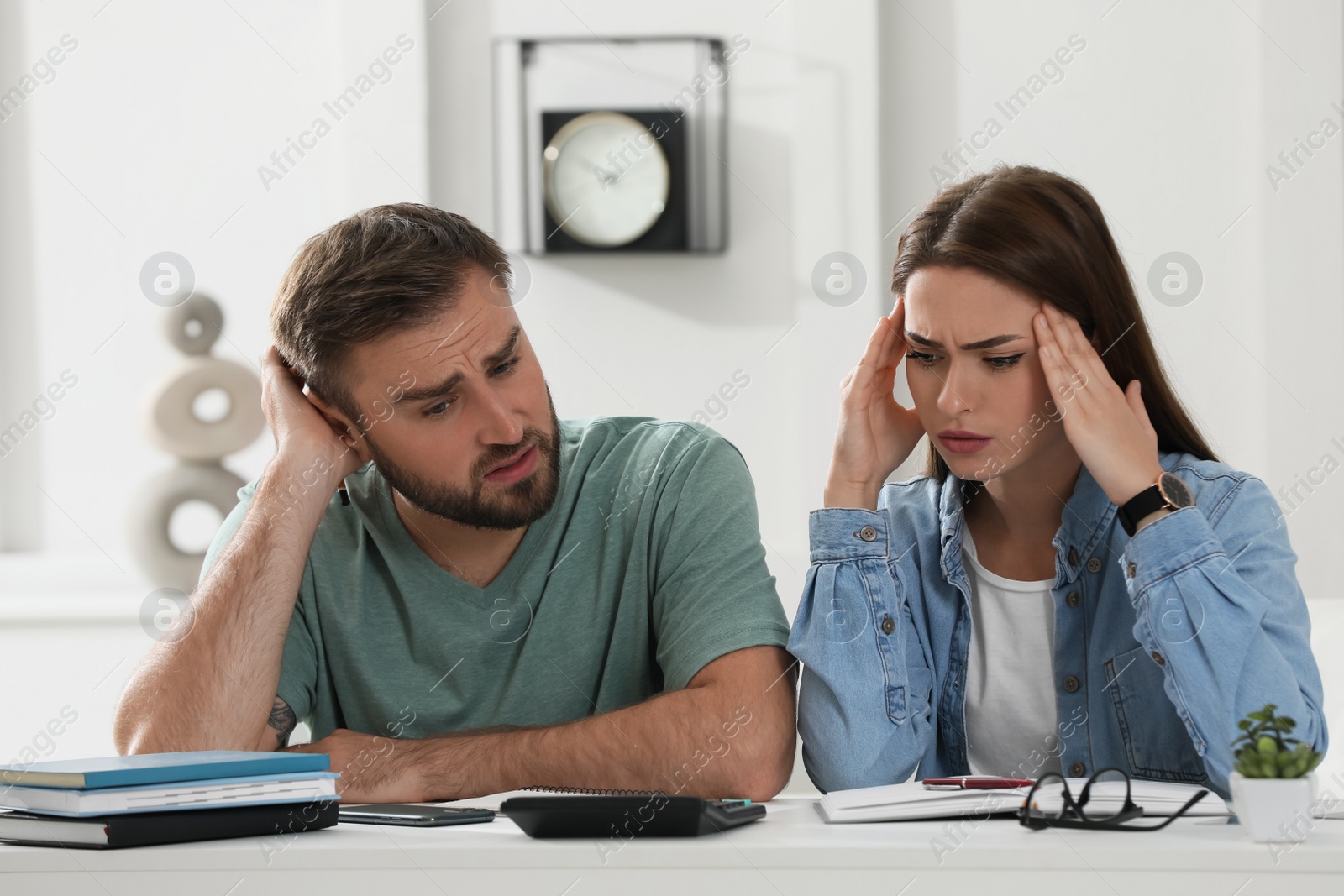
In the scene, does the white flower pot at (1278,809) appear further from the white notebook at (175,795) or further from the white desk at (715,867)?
the white notebook at (175,795)

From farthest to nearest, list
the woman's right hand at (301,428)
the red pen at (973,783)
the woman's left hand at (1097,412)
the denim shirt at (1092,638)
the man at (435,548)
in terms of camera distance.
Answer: the woman's right hand at (301,428)
the man at (435,548)
the woman's left hand at (1097,412)
the denim shirt at (1092,638)
the red pen at (973,783)

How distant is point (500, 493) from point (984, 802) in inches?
A: 29.6

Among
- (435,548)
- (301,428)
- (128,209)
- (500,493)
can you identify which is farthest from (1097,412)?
(128,209)

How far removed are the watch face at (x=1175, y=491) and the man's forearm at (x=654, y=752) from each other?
48 cm

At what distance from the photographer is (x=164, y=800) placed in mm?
945

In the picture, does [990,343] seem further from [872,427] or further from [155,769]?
[155,769]

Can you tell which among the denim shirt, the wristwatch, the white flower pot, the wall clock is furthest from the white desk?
the wall clock

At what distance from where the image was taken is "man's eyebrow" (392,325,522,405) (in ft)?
5.00

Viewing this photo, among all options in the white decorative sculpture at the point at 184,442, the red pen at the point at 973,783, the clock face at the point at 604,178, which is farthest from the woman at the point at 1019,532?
the white decorative sculpture at the point at 184,442

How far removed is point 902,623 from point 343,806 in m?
0.71

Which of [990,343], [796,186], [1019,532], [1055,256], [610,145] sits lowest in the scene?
[1019,532]

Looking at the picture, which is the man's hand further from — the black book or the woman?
the woman

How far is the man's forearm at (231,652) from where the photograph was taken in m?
1.46

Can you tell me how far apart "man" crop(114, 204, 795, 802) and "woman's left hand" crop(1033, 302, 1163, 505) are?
403mm
